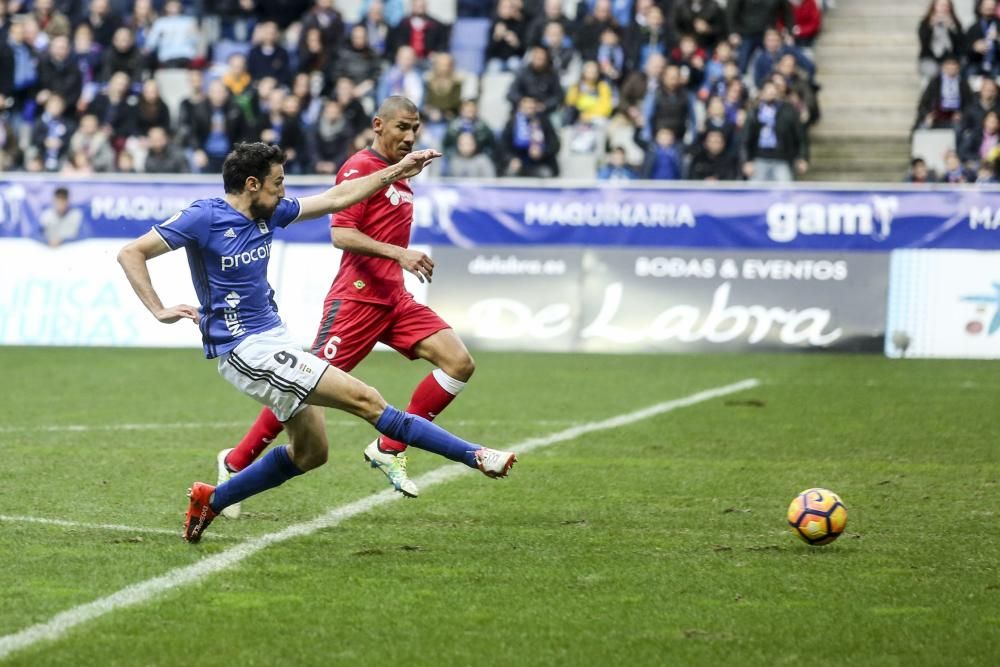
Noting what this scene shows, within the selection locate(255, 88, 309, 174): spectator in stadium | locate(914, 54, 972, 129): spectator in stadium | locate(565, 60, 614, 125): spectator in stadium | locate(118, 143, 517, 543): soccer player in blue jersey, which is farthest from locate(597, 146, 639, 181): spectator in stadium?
locate(118, 143, 517, 543): soccer player in blue jersey

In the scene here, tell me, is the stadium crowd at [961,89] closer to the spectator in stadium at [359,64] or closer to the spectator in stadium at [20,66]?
the spectator in stadium at [359,64]

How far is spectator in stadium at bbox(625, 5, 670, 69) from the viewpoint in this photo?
2373 cm

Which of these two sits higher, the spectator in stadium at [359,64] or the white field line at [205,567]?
the spectator in stadium at [359,64]

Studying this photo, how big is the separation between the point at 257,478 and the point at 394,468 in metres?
1.23

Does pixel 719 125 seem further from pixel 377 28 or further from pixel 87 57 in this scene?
pixel 87 57

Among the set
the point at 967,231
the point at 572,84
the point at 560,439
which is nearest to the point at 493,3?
the point at 572,84

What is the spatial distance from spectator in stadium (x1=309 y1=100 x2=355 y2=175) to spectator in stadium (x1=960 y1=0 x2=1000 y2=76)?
8.37m

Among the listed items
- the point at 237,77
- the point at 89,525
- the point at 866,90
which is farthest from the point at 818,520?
the point at 237,77

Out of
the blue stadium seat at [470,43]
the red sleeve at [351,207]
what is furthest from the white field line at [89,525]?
the blue stadium seat at [470,43]

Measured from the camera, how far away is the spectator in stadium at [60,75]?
2508 centimetres

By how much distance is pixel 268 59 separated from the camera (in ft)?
81.7

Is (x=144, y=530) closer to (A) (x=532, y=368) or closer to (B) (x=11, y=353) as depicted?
(A) (x=532, y=368)

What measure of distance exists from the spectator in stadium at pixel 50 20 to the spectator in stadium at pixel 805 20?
11.4 metres

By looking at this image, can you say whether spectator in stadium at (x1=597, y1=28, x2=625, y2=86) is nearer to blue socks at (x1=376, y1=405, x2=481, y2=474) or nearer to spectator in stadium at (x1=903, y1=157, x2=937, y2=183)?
spectator in stadium at (x1=903, y1=157, x2=937, y2=183)
